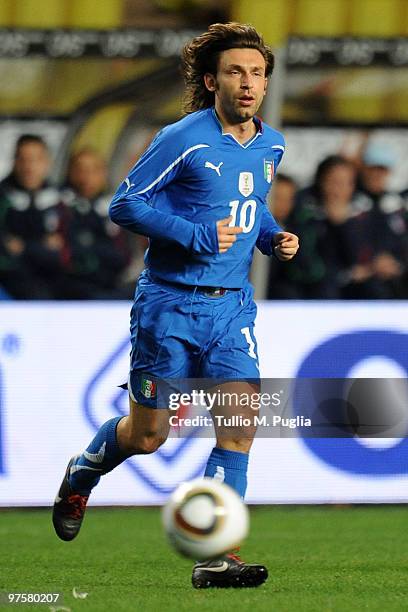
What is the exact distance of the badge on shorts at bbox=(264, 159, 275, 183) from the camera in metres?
5.45

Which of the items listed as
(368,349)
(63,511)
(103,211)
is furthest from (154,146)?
(103,211)

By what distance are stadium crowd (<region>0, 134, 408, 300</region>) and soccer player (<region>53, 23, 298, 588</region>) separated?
4.55 metres

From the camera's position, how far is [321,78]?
1144cm

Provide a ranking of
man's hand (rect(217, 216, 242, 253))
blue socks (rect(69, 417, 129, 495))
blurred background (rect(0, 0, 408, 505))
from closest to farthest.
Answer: man's hand (rect(217, 216, 242, 253))
blue socks (rect(69, 417, 129, 495))
blurred background (rect(0, 0, 408, 505))

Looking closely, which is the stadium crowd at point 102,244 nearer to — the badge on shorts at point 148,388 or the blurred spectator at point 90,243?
the blurred spectator at point 90,243

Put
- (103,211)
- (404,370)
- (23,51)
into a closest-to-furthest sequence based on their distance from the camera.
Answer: (404,370)
(103,211)
(23,51)

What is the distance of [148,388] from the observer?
5.40 m

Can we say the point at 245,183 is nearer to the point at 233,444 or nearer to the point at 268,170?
the point at 268,170

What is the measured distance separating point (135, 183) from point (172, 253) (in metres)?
0.31

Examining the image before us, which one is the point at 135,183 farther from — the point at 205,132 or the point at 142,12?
the point at 142,12

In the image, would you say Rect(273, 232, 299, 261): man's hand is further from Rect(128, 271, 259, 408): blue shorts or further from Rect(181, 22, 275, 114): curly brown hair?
Rect(181, 22, 275, 114): curly brown hair

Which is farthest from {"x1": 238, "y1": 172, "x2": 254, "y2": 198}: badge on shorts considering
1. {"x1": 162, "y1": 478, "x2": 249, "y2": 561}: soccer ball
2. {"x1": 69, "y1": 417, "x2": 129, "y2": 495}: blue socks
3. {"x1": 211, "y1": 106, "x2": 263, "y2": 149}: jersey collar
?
{"x1": 162, "y1": 478, "x2": 249, "y2": 561}: soccer ball

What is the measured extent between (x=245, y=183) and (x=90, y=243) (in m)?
4.85

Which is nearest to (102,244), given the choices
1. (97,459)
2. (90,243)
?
(90,243)
